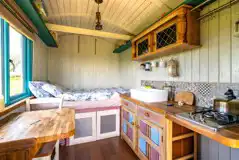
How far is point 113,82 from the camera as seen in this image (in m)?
3.94

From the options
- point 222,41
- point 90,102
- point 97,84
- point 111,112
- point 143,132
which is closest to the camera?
point 222,41

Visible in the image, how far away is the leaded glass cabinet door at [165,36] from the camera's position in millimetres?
1391

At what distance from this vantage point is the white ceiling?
1780 mm

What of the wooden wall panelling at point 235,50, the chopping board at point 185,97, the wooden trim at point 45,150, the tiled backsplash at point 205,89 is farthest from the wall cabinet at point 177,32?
the wooden trim at point 45,150

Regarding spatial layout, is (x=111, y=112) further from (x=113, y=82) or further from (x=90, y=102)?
(x=113, y=82)

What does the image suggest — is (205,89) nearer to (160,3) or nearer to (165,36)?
(165,36)

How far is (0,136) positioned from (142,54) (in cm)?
196

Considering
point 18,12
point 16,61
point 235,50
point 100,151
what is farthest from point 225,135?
point 16,61

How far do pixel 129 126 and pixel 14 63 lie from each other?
195cm

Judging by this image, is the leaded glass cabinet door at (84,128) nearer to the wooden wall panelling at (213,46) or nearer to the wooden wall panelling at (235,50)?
the wooden wall panelling at (213,46)

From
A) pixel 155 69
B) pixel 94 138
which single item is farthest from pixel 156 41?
pixel 94 138

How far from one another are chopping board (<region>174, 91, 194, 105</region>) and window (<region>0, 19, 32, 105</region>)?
84.5 inches

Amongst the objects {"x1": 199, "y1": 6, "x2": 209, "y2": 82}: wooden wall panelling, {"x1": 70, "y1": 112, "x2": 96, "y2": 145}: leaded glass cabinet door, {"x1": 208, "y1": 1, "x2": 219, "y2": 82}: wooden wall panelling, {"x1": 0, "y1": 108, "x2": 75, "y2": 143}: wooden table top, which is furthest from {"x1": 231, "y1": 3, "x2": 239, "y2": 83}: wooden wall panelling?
{"x1": 70, "y1": 112, "x2": 96, "y2": 145}: leaded glass cabinet door

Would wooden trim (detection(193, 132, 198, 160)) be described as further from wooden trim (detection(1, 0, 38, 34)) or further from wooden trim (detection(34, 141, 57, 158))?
wooden trim (detection(1, 0, 38, 34))
